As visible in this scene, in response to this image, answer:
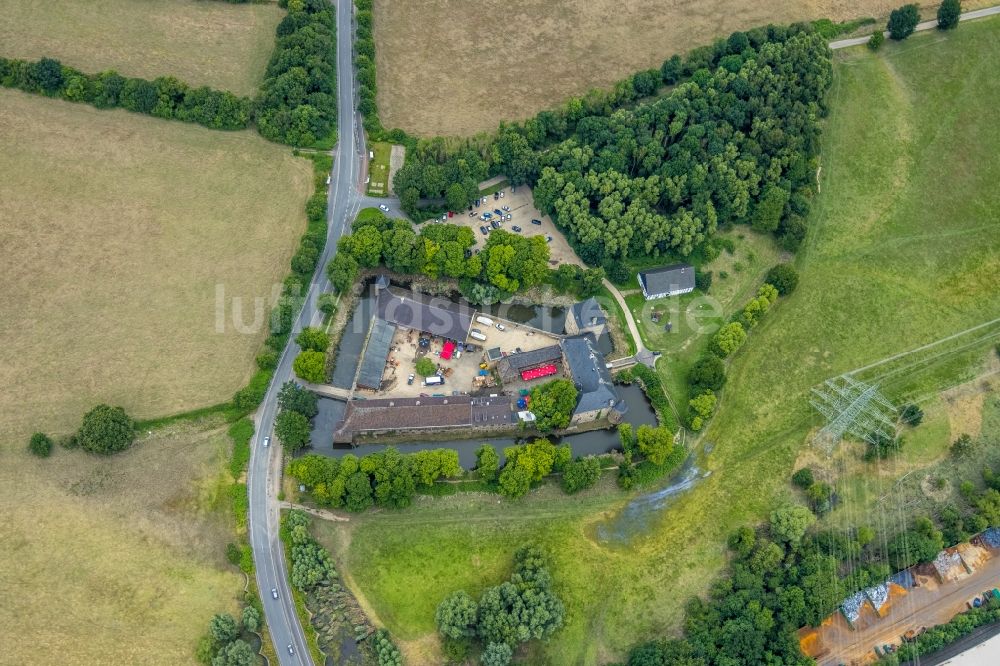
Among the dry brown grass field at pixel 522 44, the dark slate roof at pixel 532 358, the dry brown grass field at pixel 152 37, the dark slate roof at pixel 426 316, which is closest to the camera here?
the dark slate roof at pixel 532 358

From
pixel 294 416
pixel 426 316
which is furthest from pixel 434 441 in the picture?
pixel 294 416

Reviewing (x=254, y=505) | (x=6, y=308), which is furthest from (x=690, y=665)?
(x=6, y=308)

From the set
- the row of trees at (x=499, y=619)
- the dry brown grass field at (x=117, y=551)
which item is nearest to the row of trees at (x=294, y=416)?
the dry brown grass field at (x=117, y=551)

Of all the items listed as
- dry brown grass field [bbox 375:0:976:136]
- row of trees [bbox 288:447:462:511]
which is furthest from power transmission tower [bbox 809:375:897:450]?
dry brown grass field [bbox 375:0:976:136]

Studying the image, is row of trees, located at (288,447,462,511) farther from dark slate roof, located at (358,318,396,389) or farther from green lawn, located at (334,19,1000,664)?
dark slate roof, located at (358,318,396,389)

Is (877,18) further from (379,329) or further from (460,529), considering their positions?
(460,529)

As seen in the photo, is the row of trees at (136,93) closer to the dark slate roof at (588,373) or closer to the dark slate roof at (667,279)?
the dark slate roof at (588,373)
